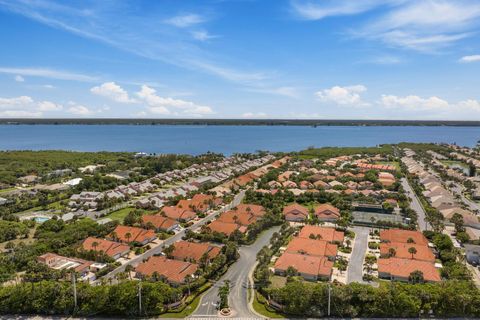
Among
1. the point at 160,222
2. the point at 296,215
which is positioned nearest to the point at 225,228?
the point at 160,222

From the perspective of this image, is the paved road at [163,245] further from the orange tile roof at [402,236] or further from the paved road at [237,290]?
the orange tile roof at [402,236]

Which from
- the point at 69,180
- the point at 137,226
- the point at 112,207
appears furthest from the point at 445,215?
the point at 69,180

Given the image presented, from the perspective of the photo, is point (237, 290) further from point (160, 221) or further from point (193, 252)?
point (160, 221)

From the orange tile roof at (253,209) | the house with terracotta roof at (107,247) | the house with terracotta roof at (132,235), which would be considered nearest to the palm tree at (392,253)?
the orange tile roof at (253,209)

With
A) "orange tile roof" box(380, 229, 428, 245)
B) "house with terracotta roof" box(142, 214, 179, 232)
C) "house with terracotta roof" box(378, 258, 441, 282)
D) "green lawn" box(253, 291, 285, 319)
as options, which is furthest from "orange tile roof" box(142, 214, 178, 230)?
"orange tile roof" box(380, 229, 428, 245)

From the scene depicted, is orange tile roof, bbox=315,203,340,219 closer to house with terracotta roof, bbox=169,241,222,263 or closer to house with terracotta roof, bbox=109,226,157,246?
house with terracotta roof, bbox=169,241,222,263

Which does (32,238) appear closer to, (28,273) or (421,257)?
(28,273)
